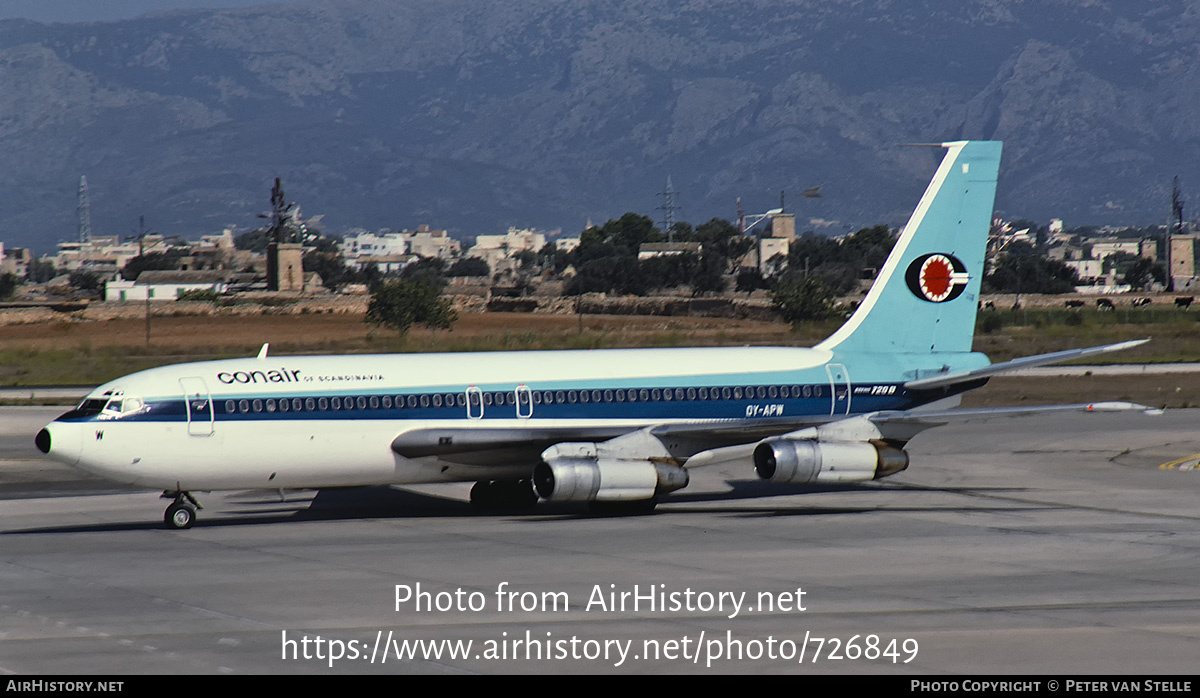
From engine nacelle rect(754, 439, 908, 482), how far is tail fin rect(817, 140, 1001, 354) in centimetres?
475

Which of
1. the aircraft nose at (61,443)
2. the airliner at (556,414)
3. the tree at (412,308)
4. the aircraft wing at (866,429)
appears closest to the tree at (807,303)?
the tree at (412,308)

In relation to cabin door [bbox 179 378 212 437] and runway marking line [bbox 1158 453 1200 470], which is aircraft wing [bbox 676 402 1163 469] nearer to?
runway marking line [bbox 1158 453 1200 470]

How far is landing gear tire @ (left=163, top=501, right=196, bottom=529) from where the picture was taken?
105 ft

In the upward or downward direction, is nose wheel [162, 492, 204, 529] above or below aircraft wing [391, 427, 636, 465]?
below

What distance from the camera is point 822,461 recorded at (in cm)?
Result: 3250

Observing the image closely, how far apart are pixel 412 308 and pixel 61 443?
9938cm

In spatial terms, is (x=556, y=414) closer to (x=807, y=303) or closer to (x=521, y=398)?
(x=521, y=398)

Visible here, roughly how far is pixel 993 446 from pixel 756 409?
48.9 feet

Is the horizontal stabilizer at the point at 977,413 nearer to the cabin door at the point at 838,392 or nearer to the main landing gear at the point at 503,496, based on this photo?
the cabin door at the point at 838,392

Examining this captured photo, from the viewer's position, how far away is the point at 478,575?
2583 cm

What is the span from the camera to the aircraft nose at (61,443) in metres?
30.0

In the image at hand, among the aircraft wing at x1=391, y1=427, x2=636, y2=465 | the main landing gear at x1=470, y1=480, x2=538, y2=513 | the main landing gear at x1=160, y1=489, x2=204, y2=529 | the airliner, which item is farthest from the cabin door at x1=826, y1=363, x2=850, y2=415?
the main landing gear at x1=160, y1=489, x2=204, y2=529

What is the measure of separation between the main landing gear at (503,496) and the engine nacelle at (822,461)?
5874 mm

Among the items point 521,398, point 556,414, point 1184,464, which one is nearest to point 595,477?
point 556,414
